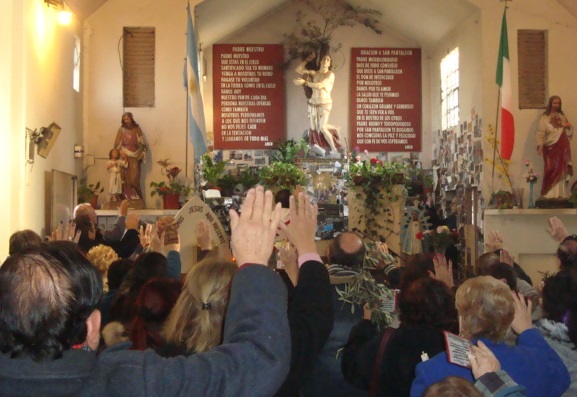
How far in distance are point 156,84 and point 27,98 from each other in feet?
12.6

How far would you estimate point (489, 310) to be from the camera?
298cm

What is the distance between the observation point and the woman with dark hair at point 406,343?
3.15 metres

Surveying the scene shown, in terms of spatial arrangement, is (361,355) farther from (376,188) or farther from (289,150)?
(289,150)

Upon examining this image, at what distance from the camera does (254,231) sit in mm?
1795

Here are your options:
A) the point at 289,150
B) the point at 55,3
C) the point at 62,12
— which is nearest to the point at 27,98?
the point at 55,3

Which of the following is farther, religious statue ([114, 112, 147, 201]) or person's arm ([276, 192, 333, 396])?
religious statue ([114, 112, 147, 201])

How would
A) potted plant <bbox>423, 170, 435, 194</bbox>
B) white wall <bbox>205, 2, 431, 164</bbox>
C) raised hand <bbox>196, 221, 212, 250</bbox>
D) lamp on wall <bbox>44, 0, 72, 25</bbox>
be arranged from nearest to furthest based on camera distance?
raised hand <bbox>196, 221, 212, 250</bbox>, lamp on wall <bbox>44, 0, 72, 25</bbox>, potted plant <bbox>423, 170, 435, 194</bbox>, white wall <bbox>205, 2, 431, 164</bbox>

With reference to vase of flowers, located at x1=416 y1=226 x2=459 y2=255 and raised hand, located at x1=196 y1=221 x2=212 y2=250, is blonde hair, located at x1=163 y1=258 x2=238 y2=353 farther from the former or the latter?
vase of flowers, located at x1=416 y1=226 x2=459 y2=255

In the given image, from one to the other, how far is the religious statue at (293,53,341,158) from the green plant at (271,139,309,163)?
336 mm

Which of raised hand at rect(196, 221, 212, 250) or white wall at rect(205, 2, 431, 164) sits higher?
white wall at rect(205, 2, 431, 164)

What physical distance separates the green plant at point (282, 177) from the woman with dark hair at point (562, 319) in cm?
894

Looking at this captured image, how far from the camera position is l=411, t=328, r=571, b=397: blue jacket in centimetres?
280

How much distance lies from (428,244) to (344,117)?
3911mm

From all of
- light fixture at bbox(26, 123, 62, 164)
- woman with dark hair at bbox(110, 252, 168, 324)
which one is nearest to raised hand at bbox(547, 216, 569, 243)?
woman with dark hair at bbox(110, 252, 168, 324)
